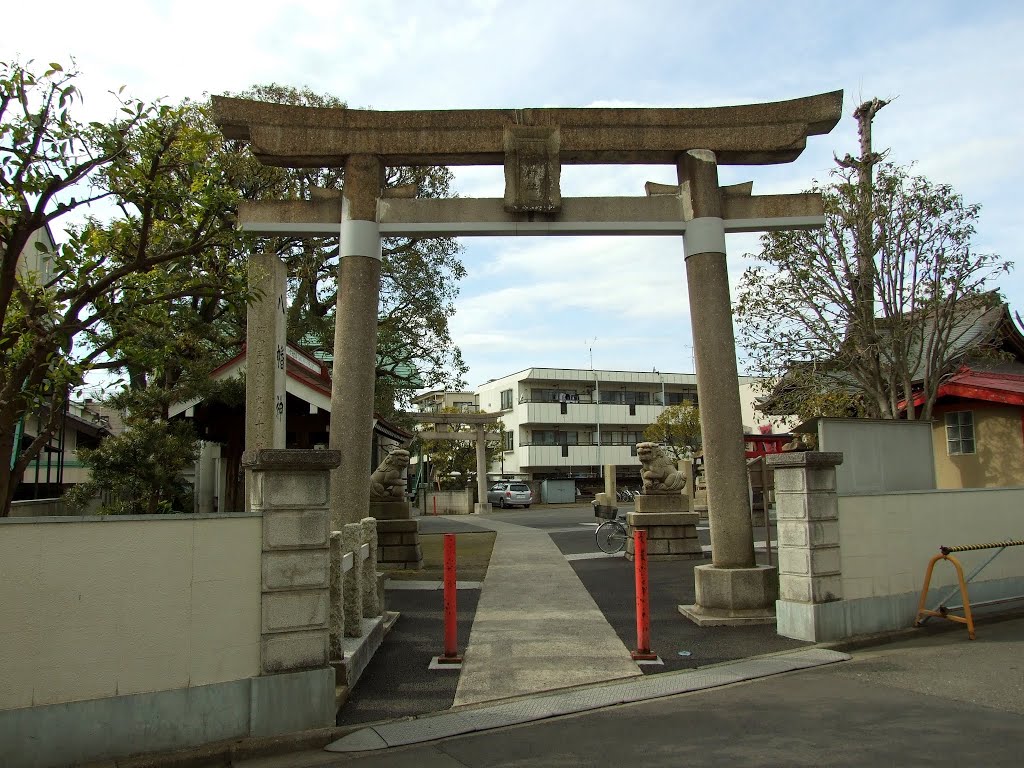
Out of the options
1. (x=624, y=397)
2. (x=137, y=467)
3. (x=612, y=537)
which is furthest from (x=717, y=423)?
(x=624, y=397)

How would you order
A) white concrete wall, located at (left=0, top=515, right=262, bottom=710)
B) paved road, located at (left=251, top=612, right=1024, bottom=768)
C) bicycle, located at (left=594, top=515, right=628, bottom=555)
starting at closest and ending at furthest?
1. white concrete wall, located at (left=0, top=515, right=262, bottom=710)
2. paved road, located at (left=251, top=612, right=1024, bottom=768)
3. bicycle, located at (left=594, top=515, right=628, bottom=555)

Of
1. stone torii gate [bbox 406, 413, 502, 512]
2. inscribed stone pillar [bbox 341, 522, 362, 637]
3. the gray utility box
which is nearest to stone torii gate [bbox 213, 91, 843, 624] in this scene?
inscribed stone pillar [bbox 341, 522, 362, 637]

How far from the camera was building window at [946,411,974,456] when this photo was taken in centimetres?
1642

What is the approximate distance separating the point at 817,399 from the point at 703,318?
8.75 m

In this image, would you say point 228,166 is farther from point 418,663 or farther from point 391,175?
point 418,663

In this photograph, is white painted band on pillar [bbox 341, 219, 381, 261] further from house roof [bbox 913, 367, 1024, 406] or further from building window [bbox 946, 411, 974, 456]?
building window [bbox 946, 411, 974, 456]

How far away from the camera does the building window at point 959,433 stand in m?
16.4

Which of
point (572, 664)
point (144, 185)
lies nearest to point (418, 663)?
point (572, 664)

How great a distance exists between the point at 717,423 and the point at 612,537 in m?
7.75

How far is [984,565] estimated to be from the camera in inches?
361

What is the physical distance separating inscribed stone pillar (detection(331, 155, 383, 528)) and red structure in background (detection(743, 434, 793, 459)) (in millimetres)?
6866

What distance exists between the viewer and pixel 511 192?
9.52 meters

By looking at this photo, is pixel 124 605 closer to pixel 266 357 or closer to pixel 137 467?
pixel 266 357

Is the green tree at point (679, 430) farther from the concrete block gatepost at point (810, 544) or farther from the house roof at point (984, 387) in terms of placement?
the concrete block gatepost at point (810, 544)
